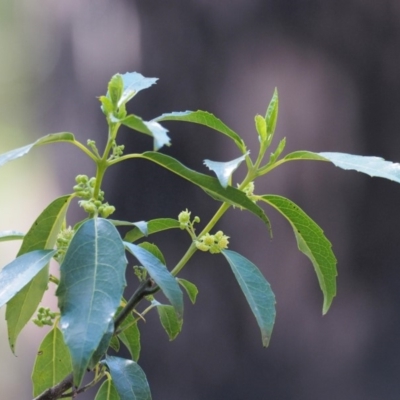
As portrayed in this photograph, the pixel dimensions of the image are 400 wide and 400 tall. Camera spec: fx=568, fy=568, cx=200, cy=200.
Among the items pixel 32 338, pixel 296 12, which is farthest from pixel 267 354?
pixel 296 12

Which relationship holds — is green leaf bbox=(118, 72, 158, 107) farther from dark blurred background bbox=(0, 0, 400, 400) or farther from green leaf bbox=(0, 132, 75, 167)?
dark blurred background bbox=(0, 0, 400, 400)

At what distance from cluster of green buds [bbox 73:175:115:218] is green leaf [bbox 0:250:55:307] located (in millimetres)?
48

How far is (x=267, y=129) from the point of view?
1.78 ft

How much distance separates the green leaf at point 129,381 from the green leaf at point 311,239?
0.19 metres

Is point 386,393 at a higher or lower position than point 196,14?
lower

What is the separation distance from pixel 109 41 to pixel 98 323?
118 cm

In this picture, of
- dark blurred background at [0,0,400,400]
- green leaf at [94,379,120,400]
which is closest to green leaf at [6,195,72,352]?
green leaf at [94,379,120,400]

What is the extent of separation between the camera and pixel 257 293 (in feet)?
1.60

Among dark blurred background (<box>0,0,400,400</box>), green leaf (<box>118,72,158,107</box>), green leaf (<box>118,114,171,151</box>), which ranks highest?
green leaf (<box>118,72,158,107</box>)

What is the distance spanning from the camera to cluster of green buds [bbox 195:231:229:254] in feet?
1.55

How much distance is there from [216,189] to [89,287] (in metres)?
0.13

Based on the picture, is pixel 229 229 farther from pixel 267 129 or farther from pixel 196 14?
pixel 267 129

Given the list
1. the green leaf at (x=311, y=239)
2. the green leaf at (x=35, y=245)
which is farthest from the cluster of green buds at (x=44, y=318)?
the green leaf at (x=311, y=239)

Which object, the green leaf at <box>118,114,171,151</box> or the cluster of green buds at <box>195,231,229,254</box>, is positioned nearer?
the green leaf at <box>118,114,171,151</box>
